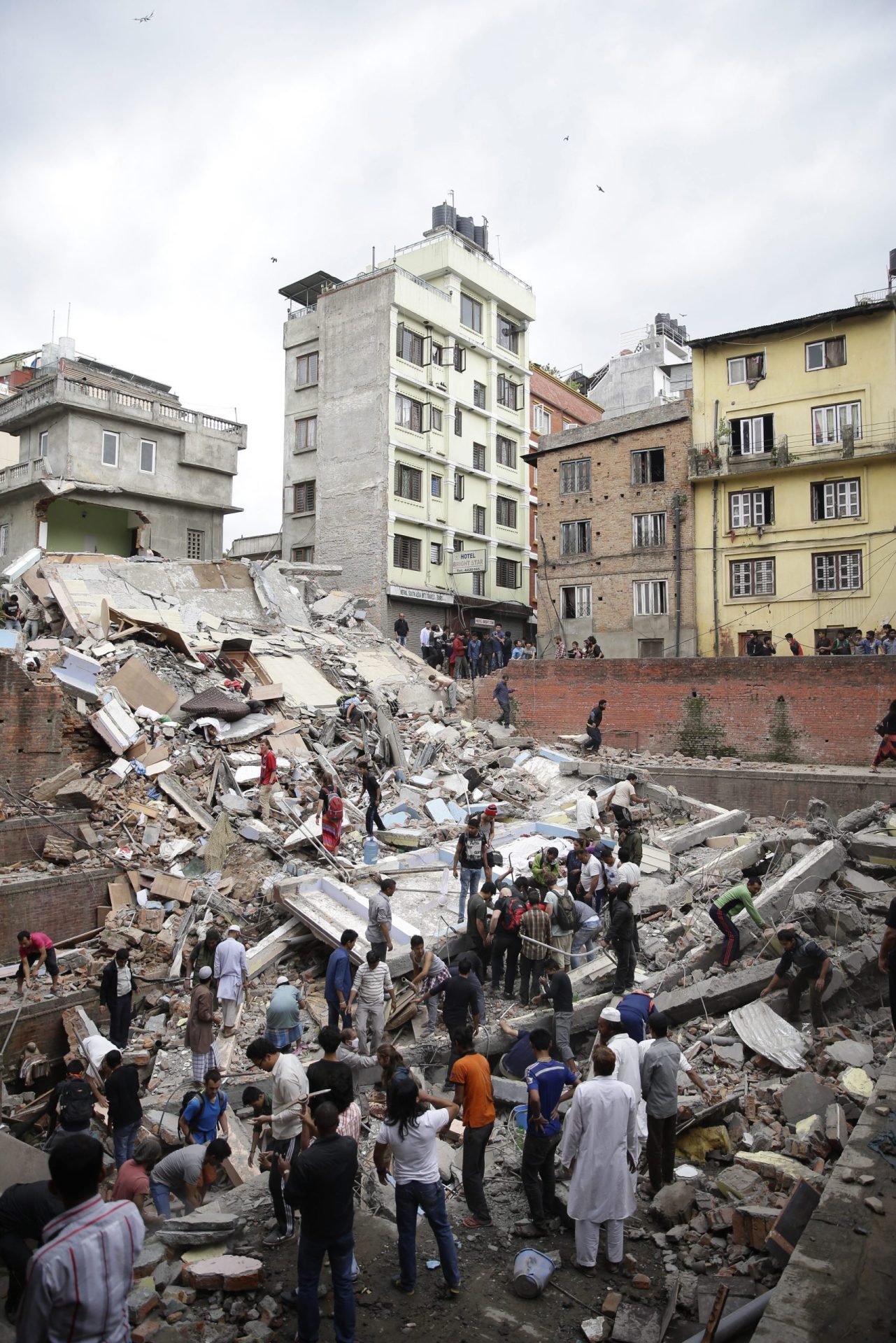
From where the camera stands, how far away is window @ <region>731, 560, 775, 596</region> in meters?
25.4

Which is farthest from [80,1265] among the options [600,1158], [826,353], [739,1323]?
[826,353]

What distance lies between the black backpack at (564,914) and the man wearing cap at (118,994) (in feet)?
15.8

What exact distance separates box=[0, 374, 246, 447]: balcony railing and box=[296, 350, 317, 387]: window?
4152mm

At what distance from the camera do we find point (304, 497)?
3409 cm

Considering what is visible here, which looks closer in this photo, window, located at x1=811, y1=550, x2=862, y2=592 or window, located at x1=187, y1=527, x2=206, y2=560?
window, located at x1=811, y1=550, x2=862, y2=592

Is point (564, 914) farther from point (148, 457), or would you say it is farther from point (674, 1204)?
point (148, 457)

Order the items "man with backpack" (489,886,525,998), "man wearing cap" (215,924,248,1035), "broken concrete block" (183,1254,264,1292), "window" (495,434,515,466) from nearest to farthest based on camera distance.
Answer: "broken concrete block" (183,1254,264,1292)
"man wearing cap" (215,924,248,1035)
"man with backpack" (489,886,525,998)
"window" (495,434,515,466)

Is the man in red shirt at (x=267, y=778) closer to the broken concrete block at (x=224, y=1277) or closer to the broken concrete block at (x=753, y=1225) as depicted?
the broken concrete block at (x=224, y=1277)

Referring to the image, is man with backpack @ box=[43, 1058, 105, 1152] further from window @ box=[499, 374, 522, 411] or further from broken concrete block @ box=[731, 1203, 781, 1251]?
window @ box=[499, 374, 522, 411]

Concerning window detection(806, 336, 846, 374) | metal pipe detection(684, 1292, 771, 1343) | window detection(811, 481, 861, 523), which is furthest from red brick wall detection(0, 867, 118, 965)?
window detection(806, 336, 846, 374)

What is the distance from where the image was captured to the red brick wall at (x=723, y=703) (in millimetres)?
18531

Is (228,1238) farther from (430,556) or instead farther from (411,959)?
(430,556)

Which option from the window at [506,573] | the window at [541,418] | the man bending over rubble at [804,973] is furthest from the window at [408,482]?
the man bending over rubble at [804,973]

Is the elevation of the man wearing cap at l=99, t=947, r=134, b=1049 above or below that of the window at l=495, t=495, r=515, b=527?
below
